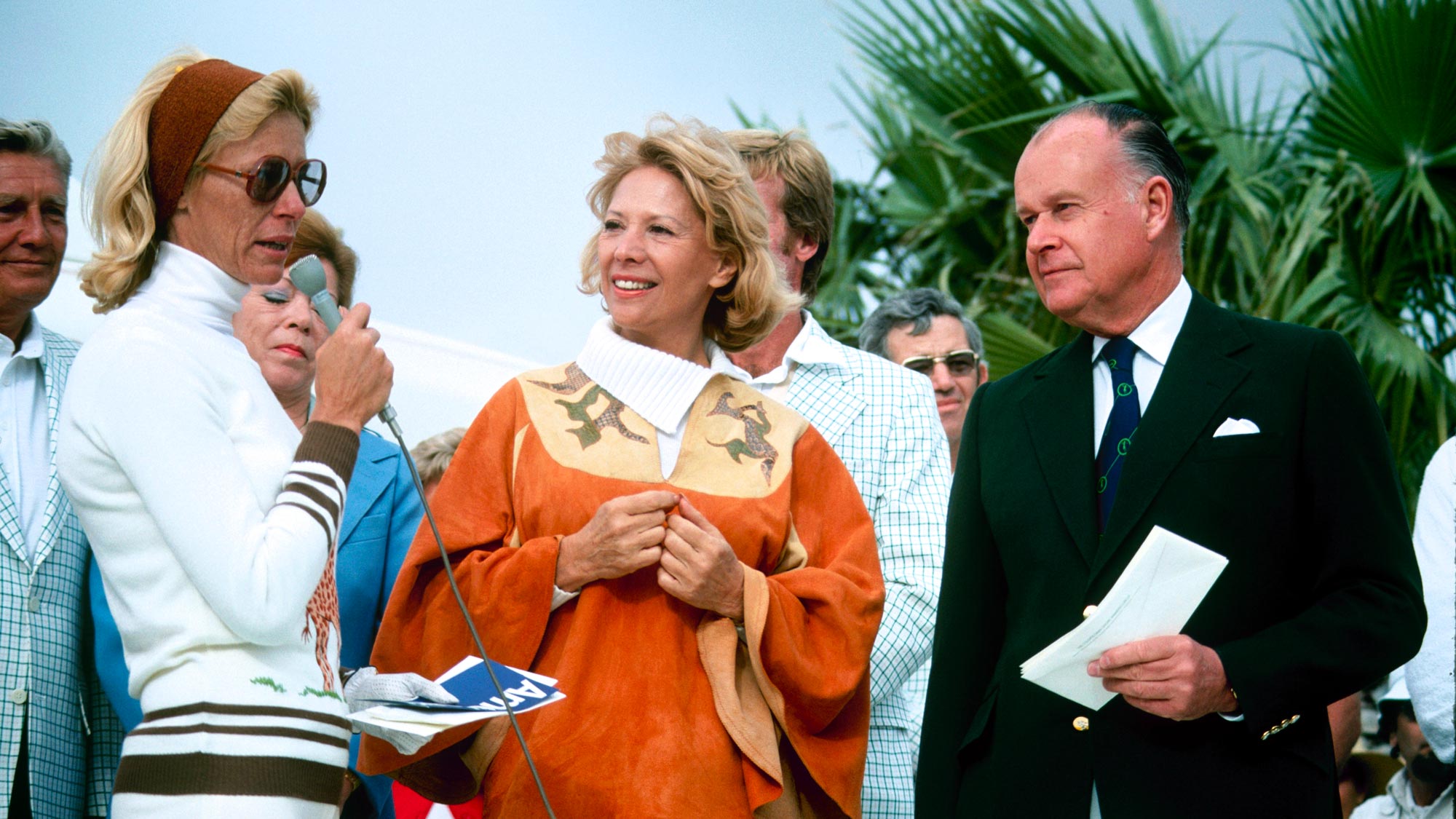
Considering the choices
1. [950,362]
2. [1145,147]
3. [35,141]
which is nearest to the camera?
[1145,147]

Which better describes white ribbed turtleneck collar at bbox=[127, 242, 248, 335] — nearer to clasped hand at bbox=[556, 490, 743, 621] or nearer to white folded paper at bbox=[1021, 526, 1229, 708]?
clasped hand at bbox=[556, 490, 743, 621]

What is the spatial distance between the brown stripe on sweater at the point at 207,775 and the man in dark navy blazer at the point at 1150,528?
1.19 m

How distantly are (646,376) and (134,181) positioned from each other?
3.21 feet

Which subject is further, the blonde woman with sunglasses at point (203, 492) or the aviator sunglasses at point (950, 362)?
the aviator sunglasses at point (950, 362)

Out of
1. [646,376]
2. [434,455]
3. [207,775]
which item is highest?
[646,376]

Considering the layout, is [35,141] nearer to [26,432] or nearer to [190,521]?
[26,432]

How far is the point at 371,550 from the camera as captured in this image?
10.4 feet

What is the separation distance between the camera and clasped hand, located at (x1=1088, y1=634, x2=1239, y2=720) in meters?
2.17

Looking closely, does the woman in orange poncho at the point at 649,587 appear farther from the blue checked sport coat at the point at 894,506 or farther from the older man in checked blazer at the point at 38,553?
the older man in checked blazer at the point at 38,553

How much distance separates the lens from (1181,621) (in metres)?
2.20

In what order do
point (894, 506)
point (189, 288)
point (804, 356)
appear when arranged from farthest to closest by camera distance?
point (804, 356) → point (894, 506) → point (189, 288)

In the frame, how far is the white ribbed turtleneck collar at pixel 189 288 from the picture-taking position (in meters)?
2.30

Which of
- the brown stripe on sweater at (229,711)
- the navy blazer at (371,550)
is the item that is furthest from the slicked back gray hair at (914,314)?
the brown stripe on sweater at (229,711)

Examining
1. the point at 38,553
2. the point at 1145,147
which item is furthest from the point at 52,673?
the point at 1145,147
